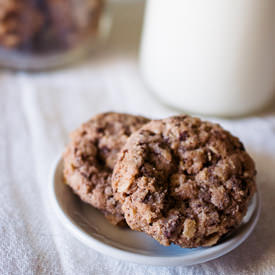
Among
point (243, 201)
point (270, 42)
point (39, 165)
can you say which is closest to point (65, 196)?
point (39, 165)

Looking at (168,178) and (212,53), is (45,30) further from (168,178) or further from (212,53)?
(168,178)

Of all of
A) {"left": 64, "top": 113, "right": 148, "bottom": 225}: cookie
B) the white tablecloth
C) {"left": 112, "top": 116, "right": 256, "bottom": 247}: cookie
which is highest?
{"left": 112, "top": 116, "right": 256, "bottom": 247}: cookie

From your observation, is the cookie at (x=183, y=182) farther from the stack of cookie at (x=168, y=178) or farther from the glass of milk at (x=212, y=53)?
the glass of milk at (x=212, y=53)

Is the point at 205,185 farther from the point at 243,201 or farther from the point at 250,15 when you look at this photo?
the point at 250,15

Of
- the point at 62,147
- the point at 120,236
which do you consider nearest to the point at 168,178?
the point at 120,236

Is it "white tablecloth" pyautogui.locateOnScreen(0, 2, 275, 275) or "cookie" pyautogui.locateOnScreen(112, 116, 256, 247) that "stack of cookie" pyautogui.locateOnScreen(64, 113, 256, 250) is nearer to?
"cookie" pyautogui.locateOnScreen(112, 116, 256, 247)

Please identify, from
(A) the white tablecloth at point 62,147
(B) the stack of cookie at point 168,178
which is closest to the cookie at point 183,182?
(B) the stack of cookie at point 168,178

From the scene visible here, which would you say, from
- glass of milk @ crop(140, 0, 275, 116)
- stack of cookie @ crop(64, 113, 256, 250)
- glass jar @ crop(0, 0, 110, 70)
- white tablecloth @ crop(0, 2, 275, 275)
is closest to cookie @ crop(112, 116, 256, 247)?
stack of cookie @ crop(64, 113, 256, 250)
